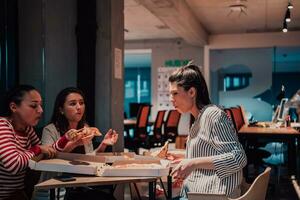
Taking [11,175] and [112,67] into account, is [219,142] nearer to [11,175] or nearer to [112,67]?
[11,175]

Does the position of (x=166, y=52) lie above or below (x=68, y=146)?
above

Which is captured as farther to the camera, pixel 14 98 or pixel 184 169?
pixel 14 98

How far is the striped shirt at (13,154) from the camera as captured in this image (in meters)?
2.11

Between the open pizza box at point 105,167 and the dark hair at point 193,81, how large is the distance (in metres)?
0.39

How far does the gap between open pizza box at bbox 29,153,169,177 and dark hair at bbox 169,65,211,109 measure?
15.2 inches

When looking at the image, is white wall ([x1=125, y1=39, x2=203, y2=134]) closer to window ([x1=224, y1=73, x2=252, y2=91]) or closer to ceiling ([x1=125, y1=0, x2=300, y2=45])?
ceiling ([x1=125, y1=0, x2=300, y2=45])

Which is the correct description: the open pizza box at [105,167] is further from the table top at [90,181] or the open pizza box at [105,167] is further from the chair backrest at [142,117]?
the chair backrest at [142,117]

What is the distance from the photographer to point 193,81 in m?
2.07

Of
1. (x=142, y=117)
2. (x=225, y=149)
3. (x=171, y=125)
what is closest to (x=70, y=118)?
(x=225, y=149)

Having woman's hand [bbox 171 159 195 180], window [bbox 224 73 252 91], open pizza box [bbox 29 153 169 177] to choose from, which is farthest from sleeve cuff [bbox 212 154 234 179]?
window [bbox 224 73 252 91]

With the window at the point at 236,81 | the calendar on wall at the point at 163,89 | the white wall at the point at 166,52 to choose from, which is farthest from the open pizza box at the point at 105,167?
the window at the point at 236,81

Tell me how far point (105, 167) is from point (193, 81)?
0.63 m

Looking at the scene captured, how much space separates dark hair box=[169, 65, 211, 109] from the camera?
207cm

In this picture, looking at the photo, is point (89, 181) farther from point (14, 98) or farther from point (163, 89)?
point (163, 89)
